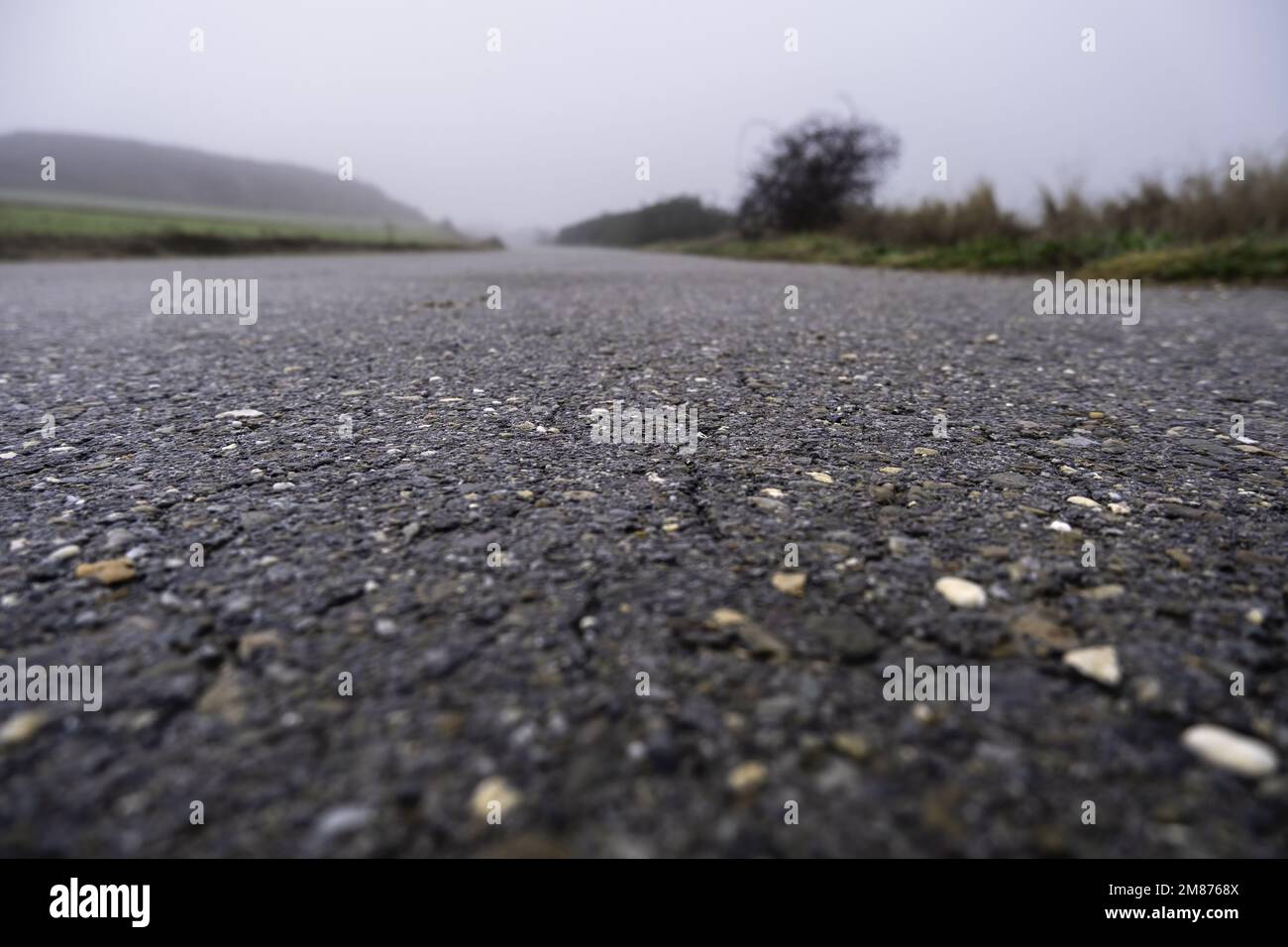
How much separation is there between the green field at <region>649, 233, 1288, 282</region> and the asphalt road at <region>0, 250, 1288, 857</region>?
5.83 m

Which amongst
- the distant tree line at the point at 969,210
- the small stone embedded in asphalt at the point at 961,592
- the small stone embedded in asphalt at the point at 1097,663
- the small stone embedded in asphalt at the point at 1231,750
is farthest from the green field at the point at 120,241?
the small stone embedded in asphalt at the point at 1231,750

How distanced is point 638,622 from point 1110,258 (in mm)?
9467

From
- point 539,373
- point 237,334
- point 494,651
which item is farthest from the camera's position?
point 237,334

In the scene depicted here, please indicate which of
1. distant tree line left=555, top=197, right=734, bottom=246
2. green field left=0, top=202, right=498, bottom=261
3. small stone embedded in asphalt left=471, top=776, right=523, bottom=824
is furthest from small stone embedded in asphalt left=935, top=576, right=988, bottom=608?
distant tree line left=555, top=197, right=734, bottom=246

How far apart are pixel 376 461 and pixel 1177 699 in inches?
74.5

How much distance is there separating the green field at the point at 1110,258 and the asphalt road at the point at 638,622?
19.1 feet

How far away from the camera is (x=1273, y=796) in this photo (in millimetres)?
794

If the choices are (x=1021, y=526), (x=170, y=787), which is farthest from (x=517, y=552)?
(x=1021, y=526)

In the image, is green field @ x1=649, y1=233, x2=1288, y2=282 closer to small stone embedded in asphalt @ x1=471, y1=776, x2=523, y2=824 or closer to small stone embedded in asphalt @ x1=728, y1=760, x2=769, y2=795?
small stone embedded in asphalt @ x1=728, y1=760, x2=769, y2=795

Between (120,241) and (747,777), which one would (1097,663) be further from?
(120,241)

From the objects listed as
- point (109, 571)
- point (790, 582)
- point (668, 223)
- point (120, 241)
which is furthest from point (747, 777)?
point (668, 223)

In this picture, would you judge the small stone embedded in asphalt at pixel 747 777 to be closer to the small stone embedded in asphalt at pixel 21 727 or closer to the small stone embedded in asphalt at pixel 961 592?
the small stone embedded in asphalt at pixel 961 592

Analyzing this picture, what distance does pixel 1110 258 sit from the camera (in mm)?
8078
